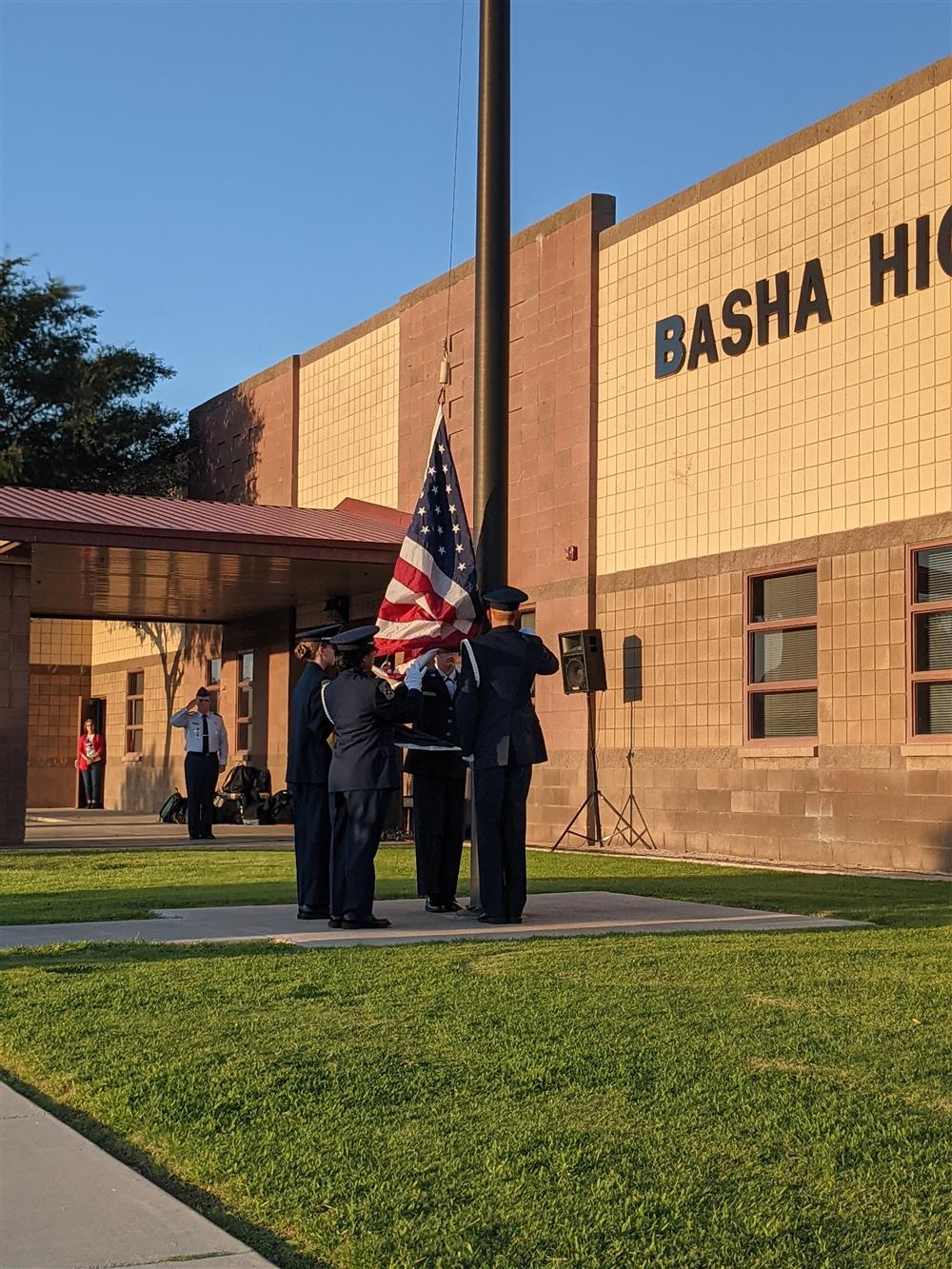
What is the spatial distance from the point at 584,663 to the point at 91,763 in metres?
19.7

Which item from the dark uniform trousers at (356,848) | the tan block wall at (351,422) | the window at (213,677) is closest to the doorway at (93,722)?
the window at (213,677)

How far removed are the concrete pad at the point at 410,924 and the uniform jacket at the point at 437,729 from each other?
1.01 meters

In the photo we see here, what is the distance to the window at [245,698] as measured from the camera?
110 feet

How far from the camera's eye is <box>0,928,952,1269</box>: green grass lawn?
4.20 metres

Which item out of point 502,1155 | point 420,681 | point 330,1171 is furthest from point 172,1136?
point 420,681

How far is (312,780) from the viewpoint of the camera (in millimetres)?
11375

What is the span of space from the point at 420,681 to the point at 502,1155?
707 cm

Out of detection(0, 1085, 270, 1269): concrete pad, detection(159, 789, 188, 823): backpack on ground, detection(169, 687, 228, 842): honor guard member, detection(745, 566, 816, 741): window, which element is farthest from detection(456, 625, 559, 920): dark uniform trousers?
detection(159, 789, 188, 823): backpack on ground

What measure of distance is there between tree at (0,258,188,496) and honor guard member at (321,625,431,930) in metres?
28.6

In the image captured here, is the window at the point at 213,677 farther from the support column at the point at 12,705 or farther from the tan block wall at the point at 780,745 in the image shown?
the tan block wall at the point at 780,745

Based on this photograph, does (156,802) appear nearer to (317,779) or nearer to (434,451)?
(434,451)

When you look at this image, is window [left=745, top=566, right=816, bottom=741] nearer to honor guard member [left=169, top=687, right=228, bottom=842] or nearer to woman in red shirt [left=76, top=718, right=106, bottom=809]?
honor guard member [left=169, top=687, right=228, bottom=842]

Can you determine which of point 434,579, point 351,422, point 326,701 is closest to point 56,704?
point 351,422

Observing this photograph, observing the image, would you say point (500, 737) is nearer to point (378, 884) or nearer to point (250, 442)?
point (378, 884)
